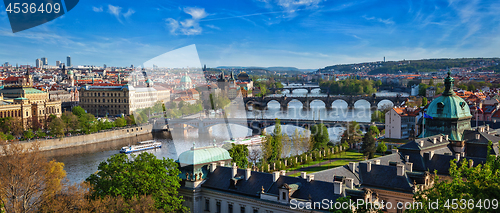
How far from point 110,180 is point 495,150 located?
54.6 feet

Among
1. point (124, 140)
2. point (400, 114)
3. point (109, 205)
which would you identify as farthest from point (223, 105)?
point (109, 205)

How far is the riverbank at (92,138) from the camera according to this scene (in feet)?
134

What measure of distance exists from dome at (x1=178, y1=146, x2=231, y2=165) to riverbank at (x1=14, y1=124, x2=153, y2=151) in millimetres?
26624

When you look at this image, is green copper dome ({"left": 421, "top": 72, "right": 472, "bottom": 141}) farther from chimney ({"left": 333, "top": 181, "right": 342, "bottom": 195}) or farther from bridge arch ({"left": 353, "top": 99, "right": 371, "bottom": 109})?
bridge arch ({"left": 353, "top": 99, "right": 371, "bottom": 109})

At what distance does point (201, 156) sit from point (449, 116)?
42.7ft

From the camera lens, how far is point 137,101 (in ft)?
216

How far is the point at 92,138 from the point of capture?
45750mm

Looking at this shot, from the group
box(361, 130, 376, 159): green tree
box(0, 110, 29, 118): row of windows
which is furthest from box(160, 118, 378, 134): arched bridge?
box(361, 130, 376, 159): green tree

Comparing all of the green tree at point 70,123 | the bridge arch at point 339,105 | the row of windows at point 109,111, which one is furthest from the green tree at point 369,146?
the bridge arch at point 339,105

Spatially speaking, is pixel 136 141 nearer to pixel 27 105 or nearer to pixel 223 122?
pixel 223 122

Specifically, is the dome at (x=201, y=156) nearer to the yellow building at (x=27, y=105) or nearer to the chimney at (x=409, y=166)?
the chimney at (x=409, y=166)

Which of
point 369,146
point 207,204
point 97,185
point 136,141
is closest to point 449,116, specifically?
point 369,146

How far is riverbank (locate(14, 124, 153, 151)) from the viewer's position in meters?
40.9

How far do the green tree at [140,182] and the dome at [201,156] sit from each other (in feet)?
4.36
